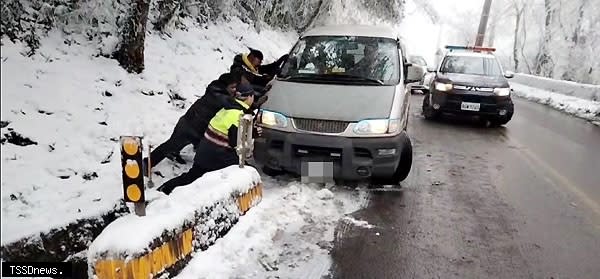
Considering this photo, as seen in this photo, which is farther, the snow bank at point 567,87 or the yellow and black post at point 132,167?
the snow bank at point 567,87

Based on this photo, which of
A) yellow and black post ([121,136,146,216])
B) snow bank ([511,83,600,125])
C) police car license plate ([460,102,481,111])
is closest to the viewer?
yellow and black post ([121,136,146,216])

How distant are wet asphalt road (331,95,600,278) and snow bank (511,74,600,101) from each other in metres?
9.23

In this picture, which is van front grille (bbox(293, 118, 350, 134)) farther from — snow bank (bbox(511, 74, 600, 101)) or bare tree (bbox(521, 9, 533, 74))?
bare tree (bbox(521, 9, 533, 74))

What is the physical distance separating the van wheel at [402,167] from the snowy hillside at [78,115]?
2581 millimetres

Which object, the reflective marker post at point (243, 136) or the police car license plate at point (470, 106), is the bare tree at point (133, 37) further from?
the police car license plate at point (470, 106)

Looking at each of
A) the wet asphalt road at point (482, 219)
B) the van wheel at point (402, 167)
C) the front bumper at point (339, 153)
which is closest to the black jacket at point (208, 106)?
the front bumper at point (339, 153)

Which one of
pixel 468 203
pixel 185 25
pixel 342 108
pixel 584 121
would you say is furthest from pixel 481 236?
pixel 584 121

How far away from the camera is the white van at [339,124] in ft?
18.2

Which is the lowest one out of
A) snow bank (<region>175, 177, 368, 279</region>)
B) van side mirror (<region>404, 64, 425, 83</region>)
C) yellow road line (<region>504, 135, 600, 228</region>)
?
yellow road line (<region>504, 135, 600, 228</region>)

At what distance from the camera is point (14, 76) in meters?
1.95

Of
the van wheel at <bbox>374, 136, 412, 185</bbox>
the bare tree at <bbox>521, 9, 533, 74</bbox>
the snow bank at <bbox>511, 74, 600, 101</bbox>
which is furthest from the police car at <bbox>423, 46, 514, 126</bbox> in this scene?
the bare tree at <bbox>521, 9, 533, 74</bbox>

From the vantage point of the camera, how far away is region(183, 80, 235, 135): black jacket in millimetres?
5626

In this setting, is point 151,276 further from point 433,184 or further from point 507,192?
point 507,192

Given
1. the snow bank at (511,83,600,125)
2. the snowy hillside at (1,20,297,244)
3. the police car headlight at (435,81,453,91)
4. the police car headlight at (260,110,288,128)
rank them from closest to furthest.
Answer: the snowy hillside at (1,20,297,244) < the police car headlight at (260,110,288,128) < the police car headlight at (435,81,453,91) < the snow bank at (511,83,600,125)
